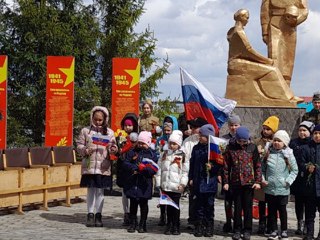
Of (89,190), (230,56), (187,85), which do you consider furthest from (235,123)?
(230,56)

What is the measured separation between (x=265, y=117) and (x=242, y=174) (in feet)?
16.1

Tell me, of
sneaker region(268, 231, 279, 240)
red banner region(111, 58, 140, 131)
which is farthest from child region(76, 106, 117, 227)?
red banner region(111, 58, 140, 131)

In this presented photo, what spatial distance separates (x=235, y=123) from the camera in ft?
29.9

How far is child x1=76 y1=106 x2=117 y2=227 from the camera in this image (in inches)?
363

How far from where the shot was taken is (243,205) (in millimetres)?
8578

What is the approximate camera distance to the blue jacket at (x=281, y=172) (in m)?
8.48

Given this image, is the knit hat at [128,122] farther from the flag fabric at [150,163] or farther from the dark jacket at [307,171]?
the dark jacket at [307,171]

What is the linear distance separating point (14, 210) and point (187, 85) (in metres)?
3.15

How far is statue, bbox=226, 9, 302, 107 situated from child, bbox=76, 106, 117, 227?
4.92 m

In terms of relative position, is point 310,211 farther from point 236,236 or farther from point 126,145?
point 126,145

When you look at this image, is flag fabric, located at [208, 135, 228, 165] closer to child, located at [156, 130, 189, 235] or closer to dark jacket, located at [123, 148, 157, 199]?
child, located at [156, 130, 189, 235]

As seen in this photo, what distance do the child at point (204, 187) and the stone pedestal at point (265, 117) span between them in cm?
446

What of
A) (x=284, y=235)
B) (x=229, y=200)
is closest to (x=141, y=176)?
(x=229, y=200)

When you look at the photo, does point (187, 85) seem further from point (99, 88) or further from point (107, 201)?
point (99, 88)
